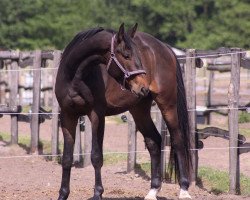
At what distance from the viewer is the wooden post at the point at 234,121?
371 inches

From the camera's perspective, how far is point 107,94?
8.35 m

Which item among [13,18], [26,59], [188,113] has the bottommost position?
[188,113]

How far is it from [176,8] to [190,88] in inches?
1364

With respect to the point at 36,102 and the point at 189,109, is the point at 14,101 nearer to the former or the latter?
the point at 36,102

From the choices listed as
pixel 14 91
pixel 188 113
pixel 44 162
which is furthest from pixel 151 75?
pixel 14 91

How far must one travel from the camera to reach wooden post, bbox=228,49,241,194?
9422mm

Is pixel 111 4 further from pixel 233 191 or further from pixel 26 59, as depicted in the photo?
pixel 233 191

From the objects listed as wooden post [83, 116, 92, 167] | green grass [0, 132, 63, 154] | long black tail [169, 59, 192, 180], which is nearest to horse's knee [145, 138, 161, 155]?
long black tail [169, 59, 192, 180]

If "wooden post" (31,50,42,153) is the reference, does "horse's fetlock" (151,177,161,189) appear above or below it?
below

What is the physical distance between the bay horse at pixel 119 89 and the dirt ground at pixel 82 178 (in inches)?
22.5

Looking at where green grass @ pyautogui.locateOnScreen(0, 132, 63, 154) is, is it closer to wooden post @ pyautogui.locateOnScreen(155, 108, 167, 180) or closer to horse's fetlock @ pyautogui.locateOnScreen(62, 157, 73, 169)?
wooden post @ pyautogui.locateOnScreen(155, 108, 167, 180)

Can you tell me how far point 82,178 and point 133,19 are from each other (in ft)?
121

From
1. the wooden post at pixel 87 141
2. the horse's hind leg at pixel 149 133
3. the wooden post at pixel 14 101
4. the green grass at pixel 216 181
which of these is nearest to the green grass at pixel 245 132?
the green grass at pixel 216 181

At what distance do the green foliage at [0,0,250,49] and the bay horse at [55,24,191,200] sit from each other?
102ft
